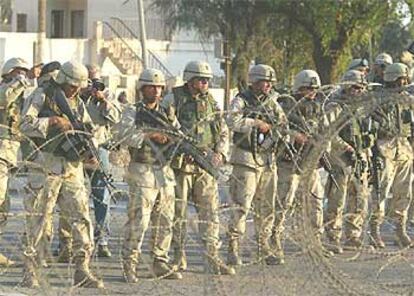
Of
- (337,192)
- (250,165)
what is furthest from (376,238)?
(250,165)

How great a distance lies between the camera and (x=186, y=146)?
10.1m

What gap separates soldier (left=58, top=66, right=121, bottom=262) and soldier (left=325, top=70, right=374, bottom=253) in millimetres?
1894

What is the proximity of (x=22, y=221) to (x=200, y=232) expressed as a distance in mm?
1371

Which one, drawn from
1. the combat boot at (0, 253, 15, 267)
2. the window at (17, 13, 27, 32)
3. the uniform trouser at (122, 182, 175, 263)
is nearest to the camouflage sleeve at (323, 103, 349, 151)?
the uniform trouser at (122, 182, 175, 263)

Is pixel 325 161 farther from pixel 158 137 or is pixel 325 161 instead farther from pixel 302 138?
pixel 158 137

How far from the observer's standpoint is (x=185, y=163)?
34.3ft

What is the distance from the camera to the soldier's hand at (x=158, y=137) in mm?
9914

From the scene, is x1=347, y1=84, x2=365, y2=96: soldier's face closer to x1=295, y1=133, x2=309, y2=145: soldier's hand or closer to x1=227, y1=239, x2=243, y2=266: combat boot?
x1=295, y1=133, x2=309, y2=145: soldier's hand

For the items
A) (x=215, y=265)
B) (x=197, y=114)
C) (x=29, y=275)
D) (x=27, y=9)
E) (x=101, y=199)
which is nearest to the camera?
(x=29, y=275)

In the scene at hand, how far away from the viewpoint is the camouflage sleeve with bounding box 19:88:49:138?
9.63 metres

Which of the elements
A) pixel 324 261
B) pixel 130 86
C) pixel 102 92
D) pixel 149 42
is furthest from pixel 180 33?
pixel 324 261

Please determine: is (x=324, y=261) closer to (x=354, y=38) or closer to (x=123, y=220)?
(x=123, y=220)

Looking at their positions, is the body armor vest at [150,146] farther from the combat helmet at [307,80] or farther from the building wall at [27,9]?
the building wall at [27,9]

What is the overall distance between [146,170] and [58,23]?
134 ft
